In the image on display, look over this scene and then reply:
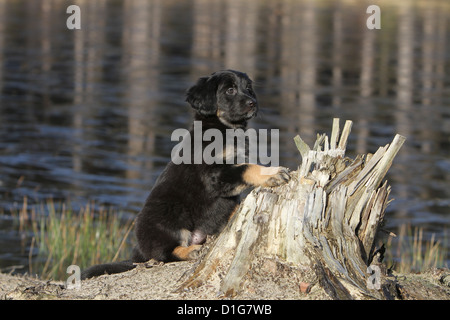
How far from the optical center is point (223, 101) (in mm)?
7234

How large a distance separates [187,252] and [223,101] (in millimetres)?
1464

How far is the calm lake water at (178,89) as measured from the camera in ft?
49.5

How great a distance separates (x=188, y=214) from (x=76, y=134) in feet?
40.1

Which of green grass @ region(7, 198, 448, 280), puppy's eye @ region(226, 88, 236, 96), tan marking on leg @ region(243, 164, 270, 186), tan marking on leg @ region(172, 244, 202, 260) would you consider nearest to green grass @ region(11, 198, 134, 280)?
green grass @ region(7, 198, 448, 280)

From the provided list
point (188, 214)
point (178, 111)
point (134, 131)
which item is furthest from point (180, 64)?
point (188, 214)

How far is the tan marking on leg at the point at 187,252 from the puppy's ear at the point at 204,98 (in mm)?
1281

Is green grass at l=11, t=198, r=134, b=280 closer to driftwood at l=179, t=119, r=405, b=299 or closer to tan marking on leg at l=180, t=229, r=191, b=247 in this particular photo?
tan marking on leg at l=180, t=229, r=191, b=247

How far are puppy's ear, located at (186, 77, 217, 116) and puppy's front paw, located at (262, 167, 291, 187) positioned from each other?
107cm

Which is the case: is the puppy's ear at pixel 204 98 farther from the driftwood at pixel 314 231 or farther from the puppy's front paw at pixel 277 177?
the driftwood at pixel 314 231

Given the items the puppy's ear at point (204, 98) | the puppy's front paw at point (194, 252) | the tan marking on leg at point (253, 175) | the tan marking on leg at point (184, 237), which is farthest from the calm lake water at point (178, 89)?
the puppy's front paw at point (194, 252)

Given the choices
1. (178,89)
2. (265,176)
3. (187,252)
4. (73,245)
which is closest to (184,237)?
(187,252)

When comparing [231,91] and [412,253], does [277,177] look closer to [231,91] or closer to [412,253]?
[231,91]

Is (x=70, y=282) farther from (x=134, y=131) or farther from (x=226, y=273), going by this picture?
(x=134, y=131)

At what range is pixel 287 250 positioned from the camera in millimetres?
5957
